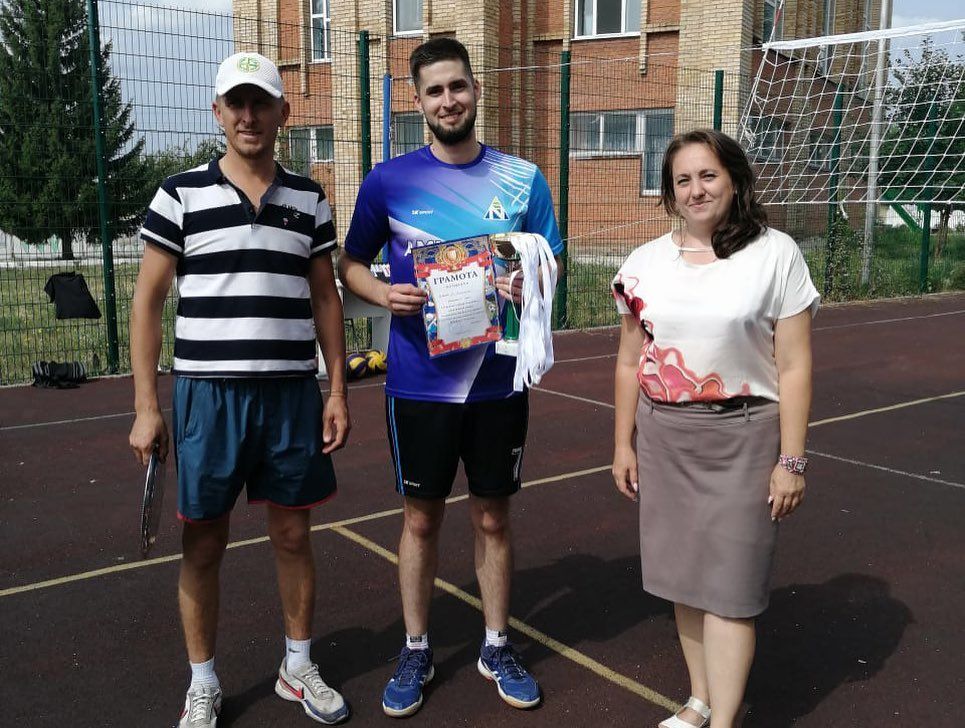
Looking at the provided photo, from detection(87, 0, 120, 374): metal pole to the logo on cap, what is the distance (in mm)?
6702

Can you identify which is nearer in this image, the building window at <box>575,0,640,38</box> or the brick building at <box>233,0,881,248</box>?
the brick building at <box>233,0,881,248</box>

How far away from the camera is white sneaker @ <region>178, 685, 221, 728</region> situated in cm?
306

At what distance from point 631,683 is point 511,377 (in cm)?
119

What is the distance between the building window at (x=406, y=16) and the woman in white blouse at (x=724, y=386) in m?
21.5

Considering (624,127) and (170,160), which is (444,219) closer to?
(170,160)

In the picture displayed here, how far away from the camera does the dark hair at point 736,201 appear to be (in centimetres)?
275

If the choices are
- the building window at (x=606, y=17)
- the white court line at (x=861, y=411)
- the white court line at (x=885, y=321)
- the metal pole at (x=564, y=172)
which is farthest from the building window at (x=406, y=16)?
the white court line at (x=861, y=411)

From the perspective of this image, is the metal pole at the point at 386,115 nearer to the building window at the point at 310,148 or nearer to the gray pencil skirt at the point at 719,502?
the building window at the point at 310,148

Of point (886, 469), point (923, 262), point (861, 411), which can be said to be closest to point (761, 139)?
point (923, 262)

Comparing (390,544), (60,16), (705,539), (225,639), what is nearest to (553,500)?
(390,544)

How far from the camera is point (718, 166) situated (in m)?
2.77

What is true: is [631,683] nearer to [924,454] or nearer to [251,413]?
[251,413]

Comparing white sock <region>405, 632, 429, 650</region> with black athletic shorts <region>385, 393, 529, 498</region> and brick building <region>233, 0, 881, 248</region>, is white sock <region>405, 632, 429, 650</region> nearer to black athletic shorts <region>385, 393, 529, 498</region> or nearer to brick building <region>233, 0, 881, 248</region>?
black athletic shorts <region>385, 393, 529, 498</region>

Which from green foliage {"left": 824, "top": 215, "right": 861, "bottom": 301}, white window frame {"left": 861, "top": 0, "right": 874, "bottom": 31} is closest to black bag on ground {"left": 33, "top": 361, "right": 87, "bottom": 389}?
green foliage {"left": 824, "top": 215, "right": 861, "bottom": 301}
